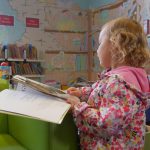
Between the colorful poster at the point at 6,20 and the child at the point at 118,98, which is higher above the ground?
the colorful poster at the point at 6,20

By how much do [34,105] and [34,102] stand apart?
0.09 feet

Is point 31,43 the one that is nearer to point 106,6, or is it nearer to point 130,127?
point 106,6

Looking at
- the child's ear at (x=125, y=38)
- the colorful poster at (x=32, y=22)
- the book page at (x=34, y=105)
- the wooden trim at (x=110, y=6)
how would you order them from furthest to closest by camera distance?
the colorful poster at (x=32, y=22) < the wooden trim at (x=110, y=6) < the child's ear at (x=125, y=38) < the book page at (x=34, y=105)

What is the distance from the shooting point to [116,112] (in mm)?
873

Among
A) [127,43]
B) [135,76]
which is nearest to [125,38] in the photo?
[127,43]

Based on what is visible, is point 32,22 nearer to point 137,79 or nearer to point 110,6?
point 110,6

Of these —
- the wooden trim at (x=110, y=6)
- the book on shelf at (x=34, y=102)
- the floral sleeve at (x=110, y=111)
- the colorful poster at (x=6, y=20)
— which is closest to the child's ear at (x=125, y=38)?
the floral sleeve at (x=110, y=111)

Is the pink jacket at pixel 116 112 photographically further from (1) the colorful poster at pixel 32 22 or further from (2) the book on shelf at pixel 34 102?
(1) the colorful poster at pixel 32 22

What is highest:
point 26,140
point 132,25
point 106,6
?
point 106,6

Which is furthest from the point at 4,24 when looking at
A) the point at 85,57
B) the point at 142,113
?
the point at 142,113

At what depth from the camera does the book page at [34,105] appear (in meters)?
0.85

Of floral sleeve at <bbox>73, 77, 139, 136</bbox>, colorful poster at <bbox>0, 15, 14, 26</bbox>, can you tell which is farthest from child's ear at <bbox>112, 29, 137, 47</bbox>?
colorful poster at <bbox>0, 15, 14, 26</bbox>

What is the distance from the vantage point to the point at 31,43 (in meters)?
3.91

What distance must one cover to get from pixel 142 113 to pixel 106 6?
321 cm
